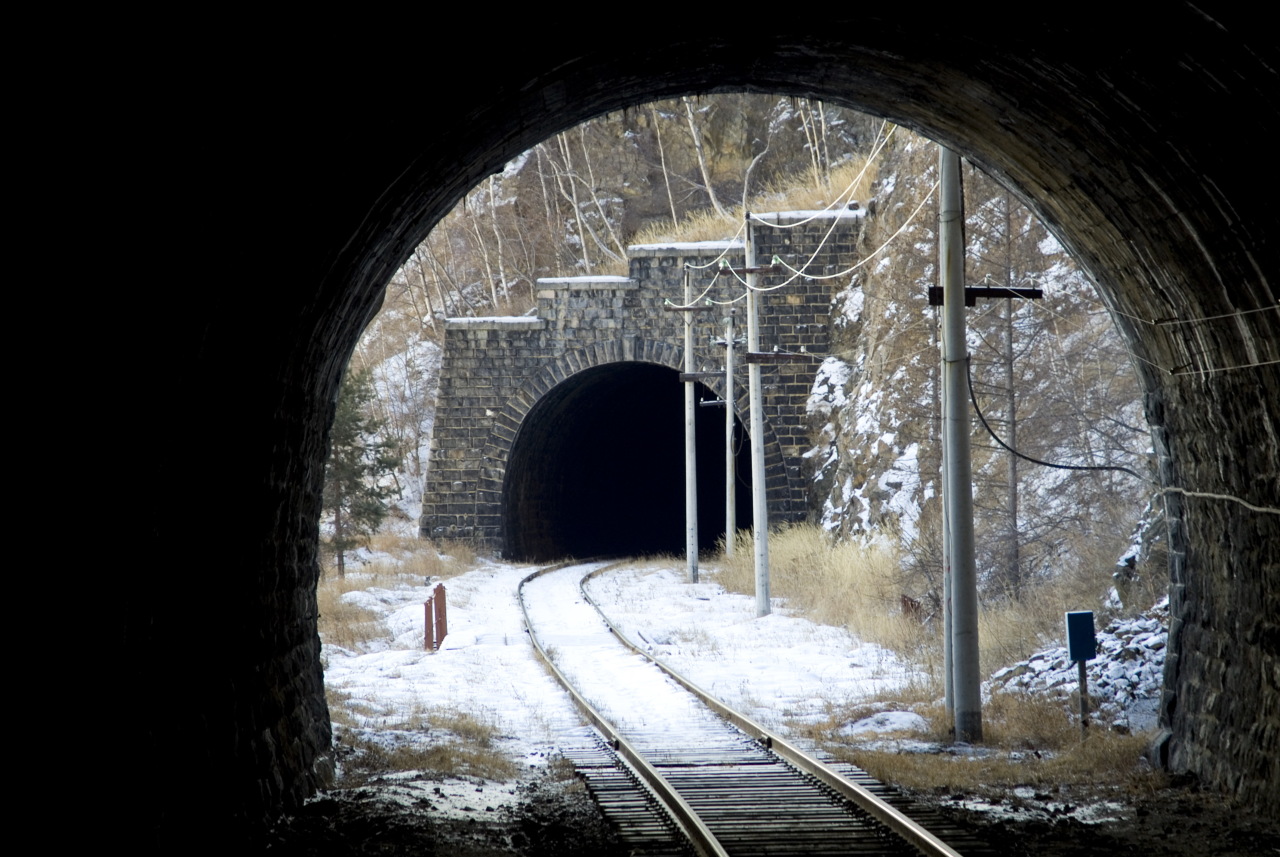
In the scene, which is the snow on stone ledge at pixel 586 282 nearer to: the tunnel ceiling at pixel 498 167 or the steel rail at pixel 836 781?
the steel rail at pixel 836 781

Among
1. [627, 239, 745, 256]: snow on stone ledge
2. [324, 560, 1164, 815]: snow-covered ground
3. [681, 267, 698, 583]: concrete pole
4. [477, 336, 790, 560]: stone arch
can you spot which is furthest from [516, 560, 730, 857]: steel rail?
[627, 239, 745, 256]: snow on stone ledge

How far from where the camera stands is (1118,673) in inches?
422

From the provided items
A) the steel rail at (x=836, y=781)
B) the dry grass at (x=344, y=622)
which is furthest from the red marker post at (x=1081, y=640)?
the dry grass at (x=344, y=622)

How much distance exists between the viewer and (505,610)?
71.0ft

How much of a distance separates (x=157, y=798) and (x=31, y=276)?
239 centimetres

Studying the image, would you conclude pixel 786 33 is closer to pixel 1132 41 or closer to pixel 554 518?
pixel 1132 41

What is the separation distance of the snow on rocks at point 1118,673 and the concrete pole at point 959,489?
1080mm

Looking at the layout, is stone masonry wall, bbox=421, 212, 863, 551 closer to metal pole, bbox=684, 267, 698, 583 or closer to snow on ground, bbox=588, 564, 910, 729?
metal pole, bbox=684, 267, 698, 583

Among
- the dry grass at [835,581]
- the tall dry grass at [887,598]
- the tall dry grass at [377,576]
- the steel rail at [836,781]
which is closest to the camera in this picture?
the steel rail at [836,781]

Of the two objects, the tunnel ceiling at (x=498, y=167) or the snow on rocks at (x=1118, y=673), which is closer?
the tunnel ceiling at (x=498, y=167)

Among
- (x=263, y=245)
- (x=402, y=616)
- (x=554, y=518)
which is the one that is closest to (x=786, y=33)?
(x=263, y=245)

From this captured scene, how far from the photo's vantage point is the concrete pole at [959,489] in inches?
403

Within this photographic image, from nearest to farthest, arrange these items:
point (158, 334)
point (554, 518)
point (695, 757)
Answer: point (158, 334) < point (695, 757) < point (554, 518)

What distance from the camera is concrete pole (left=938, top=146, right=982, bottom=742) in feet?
33.6
